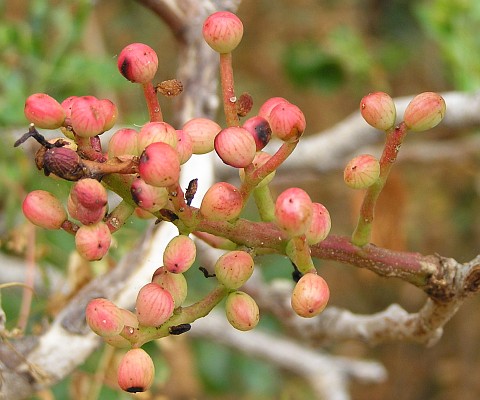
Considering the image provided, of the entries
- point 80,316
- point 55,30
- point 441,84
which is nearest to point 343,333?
point 80,316

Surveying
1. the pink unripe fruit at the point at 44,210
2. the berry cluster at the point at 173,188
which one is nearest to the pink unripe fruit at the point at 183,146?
the berry cluster at the point at 173,188

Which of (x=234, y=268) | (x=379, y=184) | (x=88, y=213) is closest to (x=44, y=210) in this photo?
(x=88, y=213)

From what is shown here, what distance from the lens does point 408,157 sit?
6.64 feet

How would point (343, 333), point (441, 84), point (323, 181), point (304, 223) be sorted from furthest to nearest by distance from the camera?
point (323, 181), point (441, 84), point (343, 333), point (304, 223)

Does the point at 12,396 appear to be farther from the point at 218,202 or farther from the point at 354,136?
the point at 354,136

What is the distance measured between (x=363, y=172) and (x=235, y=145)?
116mm

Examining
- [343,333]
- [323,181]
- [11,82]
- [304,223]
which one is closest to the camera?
[304,223]

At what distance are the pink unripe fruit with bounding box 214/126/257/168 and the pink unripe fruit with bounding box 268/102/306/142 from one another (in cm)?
3

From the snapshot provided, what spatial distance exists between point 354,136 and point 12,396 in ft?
2.91

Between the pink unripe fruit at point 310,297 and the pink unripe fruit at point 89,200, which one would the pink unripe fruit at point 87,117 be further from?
the pink unripe fruit at point 310,297

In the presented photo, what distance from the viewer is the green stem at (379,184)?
616 millimetres

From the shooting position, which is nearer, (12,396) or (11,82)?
(12,396)

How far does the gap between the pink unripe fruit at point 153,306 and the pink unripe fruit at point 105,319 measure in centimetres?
2

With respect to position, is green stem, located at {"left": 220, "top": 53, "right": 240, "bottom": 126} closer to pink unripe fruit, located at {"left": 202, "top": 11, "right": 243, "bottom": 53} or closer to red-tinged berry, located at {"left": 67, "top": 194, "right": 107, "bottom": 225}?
pink unripe fruit, located at {"left": 202, "top": 11, "right": 243, "bottom": 53}
